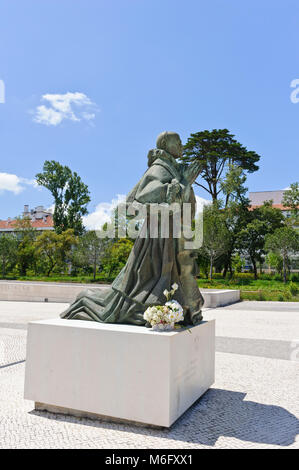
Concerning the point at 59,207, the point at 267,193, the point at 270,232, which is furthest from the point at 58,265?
the point at 267,193

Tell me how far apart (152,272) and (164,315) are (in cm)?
66

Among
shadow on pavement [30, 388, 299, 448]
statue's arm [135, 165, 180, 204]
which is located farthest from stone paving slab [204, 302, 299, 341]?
statue's arm [135, 165, 180, 204]

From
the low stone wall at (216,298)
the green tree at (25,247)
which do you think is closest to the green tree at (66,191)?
the green tree at (25,247)

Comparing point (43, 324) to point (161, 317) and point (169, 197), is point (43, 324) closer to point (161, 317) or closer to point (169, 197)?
point (161, 317)

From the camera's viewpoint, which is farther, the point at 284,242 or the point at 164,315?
the point at 284,242

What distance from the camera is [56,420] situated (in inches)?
145

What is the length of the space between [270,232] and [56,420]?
3543cm

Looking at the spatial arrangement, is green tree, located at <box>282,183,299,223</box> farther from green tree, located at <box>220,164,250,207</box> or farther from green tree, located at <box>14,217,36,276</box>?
green tree, located at <box>14,217,36,276</box>

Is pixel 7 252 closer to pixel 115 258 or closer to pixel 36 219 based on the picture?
pixel 115 258

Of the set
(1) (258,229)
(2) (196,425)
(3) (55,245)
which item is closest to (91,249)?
(3) (55,245)

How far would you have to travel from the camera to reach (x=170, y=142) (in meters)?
4.46

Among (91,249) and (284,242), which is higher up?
(284,242)

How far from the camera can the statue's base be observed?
3406mm

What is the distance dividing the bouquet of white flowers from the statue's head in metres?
1.93
